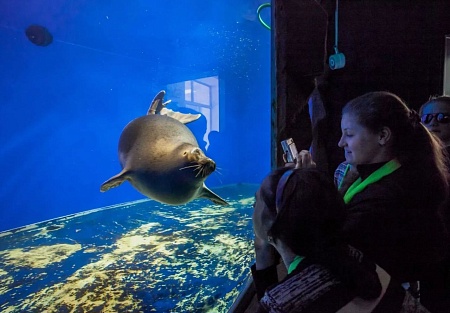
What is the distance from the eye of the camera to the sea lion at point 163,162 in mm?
2520

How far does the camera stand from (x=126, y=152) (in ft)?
9.89

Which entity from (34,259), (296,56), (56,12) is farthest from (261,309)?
(56,12)

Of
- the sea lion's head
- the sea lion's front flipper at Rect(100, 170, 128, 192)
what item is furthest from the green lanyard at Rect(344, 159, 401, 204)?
the sea lion's front flipper at Rect(100, 170, 128, 192)

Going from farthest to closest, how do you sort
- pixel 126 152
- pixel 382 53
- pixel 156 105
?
pixel 156 105 < pixel 126 152 < pixel 382 53

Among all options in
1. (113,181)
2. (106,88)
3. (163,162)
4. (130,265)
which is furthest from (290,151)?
(106,88)

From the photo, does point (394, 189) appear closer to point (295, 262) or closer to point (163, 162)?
point (295, 262)

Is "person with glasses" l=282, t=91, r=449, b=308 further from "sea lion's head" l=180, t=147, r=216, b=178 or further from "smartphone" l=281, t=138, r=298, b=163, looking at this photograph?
"sea lion's head" l=180, t=147, r=216, b=178

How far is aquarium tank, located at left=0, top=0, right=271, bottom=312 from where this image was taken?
241cm

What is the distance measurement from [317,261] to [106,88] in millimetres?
Answer: 8430

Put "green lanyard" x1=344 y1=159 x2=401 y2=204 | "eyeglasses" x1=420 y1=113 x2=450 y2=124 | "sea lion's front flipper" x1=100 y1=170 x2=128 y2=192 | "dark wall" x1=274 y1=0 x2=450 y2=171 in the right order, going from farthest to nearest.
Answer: "sea lion's front flipper" x1=100 y1=170 x2=128 y2=192, "dark wall" x1=274 y1=0 x2=450 y2=171, "eyeglasses" x1=420 y1=113 x2=450 y2=124, "green lanyard" x1=344 y1=159 x2=401 y2=204

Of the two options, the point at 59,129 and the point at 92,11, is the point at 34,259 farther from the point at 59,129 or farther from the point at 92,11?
the point at 92,11

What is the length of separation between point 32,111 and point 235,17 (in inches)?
293

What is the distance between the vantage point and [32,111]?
6.48 m

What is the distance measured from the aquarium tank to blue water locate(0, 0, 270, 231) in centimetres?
3
